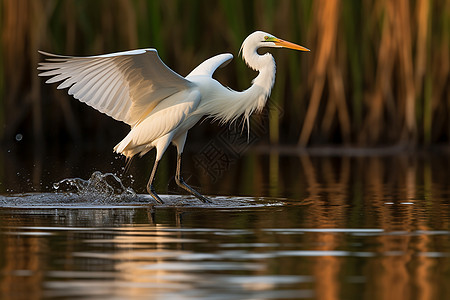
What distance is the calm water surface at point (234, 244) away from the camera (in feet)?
12.6

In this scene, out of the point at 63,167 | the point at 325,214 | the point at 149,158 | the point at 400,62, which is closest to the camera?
the point at 325,214

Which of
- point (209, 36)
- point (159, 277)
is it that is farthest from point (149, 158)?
point (159, 277)

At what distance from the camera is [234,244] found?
201 inches

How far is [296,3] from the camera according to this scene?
48.1 feet

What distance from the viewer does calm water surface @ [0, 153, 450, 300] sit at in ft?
12.6

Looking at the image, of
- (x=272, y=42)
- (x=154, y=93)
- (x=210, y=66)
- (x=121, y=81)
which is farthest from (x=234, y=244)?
(x=210, y=66)

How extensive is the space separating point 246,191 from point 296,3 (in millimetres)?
6324

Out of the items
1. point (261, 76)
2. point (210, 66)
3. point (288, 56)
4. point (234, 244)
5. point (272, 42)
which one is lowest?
point (234, 244)

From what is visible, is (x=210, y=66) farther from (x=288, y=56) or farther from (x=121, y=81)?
(x=288, y=56)

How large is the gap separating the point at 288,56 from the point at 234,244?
9767mm

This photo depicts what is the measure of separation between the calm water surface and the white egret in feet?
1.95

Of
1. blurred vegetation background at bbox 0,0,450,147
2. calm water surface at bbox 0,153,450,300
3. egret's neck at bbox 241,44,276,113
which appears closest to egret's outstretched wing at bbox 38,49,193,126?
egret's neck at bbox 241,44,276,113

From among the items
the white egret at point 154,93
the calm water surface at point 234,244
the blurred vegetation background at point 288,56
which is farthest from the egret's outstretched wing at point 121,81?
the blurred vegetation background at point 288,56

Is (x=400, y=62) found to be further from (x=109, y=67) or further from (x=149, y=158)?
(x=109, y=67)
